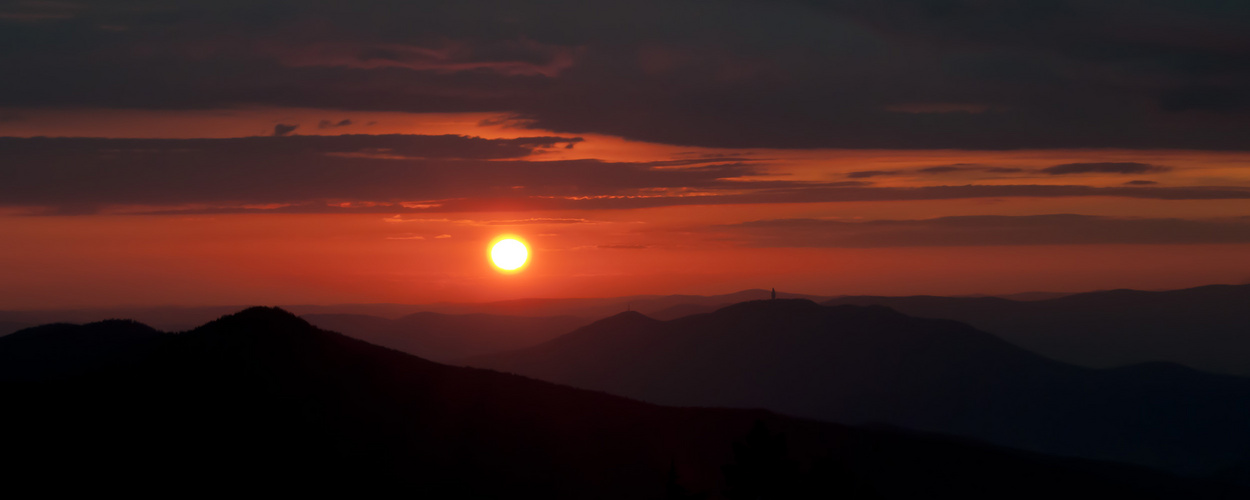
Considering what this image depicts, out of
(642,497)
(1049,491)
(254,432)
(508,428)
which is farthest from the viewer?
(1049,491)

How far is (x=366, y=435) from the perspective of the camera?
5247cm

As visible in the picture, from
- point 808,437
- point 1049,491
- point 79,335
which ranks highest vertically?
point 79,335

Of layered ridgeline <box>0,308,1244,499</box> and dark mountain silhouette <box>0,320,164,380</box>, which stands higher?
dark mountain silhouette <box>0,320,164,380</box>

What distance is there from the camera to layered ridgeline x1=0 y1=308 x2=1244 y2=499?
44281 millimetres

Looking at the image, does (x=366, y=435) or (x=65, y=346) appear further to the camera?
(x=65, y=346)

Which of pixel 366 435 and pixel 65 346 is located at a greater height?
pixel 65 346

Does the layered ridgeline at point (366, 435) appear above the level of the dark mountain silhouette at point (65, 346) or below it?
below

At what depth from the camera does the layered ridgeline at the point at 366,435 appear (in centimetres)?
4428

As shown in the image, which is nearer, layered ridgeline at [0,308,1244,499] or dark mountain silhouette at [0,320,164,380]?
layered ridgeline at [0,308,1244,499]

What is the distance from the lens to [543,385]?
66250mm

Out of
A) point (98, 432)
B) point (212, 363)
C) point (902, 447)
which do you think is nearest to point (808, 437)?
point (902, 447)

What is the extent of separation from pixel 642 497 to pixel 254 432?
67.0 ft

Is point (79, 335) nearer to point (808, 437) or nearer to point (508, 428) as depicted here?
point (508, 428)

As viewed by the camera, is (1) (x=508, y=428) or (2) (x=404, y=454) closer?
(2) (x=404, y=454)
